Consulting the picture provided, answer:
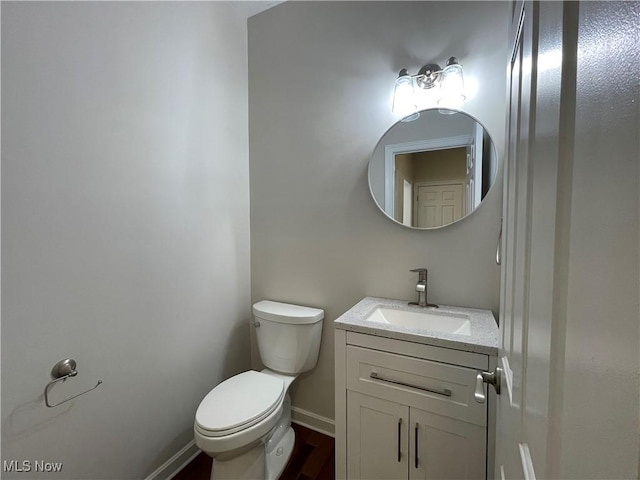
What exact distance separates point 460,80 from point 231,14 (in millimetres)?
1442

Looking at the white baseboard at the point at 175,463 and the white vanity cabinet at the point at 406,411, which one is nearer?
the white vanity cabinet at the point at 406,411

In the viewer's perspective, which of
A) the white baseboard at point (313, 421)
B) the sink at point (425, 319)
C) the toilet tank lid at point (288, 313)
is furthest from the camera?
the white baseboard at point (313, 421)

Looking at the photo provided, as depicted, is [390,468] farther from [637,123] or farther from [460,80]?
[460,80]

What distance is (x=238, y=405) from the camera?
50.1 inches

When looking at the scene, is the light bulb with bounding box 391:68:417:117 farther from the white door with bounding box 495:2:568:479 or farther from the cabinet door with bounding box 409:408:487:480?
the cabinet door with bounding box 409:408:487:480

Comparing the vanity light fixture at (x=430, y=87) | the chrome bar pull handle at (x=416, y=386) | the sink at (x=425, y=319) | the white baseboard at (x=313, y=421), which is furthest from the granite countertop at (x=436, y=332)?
the vanity light fixture at (x=430, y=87)

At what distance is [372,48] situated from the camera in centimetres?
153

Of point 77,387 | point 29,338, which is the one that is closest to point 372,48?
point 29,338

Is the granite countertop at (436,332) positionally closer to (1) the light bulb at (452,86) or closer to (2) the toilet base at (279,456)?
(2) the toilet base at (279,456)

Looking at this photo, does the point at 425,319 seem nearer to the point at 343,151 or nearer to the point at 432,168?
the point at 432,168

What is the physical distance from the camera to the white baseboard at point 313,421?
5.72 feet

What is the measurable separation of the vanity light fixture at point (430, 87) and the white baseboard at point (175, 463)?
214 cm

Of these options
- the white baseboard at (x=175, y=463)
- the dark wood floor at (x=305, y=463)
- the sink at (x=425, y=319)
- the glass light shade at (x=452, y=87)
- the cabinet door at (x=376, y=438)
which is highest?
the glass light shade at (x=452, y=87)

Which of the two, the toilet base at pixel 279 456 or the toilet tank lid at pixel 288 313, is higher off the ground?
the toilet tank lid at pixel 288 313
